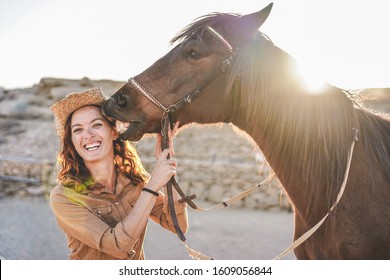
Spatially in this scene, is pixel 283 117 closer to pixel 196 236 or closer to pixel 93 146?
pixel 93 146

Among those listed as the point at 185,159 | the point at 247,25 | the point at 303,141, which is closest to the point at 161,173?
the point at 303,141

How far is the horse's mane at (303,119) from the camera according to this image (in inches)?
90.7

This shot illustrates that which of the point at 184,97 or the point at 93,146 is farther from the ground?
the point at 184,97

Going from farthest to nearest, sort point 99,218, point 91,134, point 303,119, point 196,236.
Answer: point 196,236
point 91,134
point 99,218
point 303,119

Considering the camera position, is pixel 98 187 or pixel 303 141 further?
pixel 98 187

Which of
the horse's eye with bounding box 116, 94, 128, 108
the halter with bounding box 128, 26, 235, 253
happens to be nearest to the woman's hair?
the horse's eye with bounding box 116, 94, 128, 108

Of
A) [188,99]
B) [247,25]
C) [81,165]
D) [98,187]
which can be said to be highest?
[247,25]

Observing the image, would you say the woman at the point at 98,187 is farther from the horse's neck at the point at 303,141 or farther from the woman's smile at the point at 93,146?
the horse's neck at the point at 303,141

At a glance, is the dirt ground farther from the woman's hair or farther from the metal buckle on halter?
the metal buckle on halter

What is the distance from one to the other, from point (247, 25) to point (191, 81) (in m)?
0.44

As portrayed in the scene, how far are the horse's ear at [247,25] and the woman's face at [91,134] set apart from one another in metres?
1.00

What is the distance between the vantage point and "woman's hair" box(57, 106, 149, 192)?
2.72 meters

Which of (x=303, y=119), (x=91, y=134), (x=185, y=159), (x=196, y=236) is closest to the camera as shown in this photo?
(x=303, y=119)

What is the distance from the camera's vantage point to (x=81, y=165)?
9.31 feet
